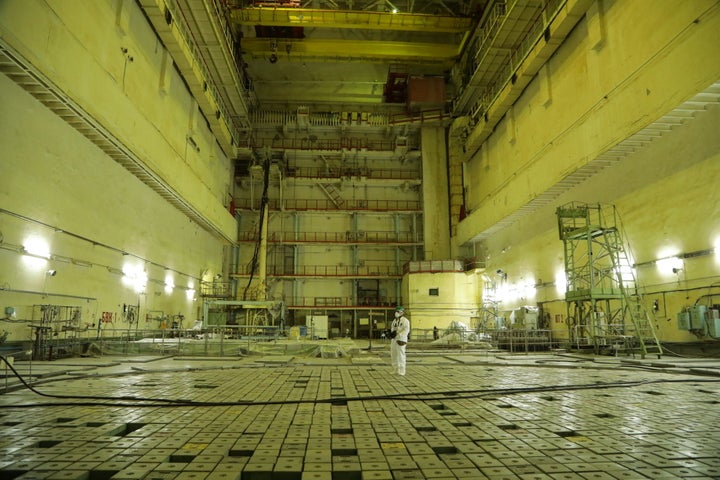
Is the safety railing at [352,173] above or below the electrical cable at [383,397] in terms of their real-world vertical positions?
above

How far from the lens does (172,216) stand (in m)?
21.5

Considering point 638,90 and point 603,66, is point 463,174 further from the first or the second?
point 638,90

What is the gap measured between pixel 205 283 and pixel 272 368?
720 inches

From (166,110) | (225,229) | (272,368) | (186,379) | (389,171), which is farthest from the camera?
(389,171)

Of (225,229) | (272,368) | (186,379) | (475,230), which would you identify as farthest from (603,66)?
(225,229)

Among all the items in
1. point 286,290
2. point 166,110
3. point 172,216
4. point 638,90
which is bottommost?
point 286,290

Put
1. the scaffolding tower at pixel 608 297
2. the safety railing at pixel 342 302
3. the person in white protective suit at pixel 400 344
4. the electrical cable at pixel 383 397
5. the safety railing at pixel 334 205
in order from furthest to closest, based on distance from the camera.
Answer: the safety railing at pixel 334 205, the safety railing at pixel 342 302, the scaffolding tower at pixel 608 297, the person in white protective suit at pixel 400 344, the electrical cable at pixel 383 397

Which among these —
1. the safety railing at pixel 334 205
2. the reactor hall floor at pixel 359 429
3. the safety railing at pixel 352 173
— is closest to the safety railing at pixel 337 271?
the safety railing at pixel 334 205

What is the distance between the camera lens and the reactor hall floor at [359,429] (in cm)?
291

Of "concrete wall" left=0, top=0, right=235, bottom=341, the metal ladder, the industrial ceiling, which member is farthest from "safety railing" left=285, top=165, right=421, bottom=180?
the metal ladder

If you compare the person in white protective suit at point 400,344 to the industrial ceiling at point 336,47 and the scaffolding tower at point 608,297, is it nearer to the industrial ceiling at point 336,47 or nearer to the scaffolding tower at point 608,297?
the scaffolding tower at point 608,297

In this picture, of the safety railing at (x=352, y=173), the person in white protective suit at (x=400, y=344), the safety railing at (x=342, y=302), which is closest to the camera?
the person in white protective suit at (x=400, y=344)

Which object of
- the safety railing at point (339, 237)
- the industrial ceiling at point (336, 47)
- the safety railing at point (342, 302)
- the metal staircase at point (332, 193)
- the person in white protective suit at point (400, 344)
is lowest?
the person in white protective suit at point (400, 344)

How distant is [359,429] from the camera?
158 inches
